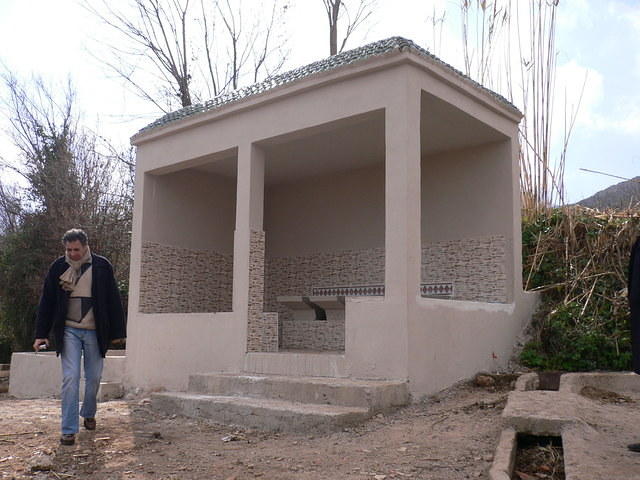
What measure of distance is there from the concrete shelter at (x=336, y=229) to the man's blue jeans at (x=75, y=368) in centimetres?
228

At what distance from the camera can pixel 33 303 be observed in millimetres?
15734

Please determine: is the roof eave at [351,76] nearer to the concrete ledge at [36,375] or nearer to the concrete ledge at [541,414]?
the concrete ledge at [541,414]

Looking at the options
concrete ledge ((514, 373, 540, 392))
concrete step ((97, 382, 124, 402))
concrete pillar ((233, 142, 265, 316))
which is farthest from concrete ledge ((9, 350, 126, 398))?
concrete ledge ((514, 373, 540, 392))

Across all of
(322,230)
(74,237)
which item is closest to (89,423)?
(74,237)

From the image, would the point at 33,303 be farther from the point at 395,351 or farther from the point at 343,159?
the point at 395,351

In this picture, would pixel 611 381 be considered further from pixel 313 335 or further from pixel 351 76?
pixel 351 76

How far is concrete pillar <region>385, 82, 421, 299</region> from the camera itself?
6.23 metres

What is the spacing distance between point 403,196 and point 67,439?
361 cm

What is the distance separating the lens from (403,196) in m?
6.37

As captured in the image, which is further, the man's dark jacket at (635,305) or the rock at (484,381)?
→ the rock at (484,381)

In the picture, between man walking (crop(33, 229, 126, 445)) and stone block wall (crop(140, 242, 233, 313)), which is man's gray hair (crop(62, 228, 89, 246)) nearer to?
man walking (crop(33, 229, 126, 445))

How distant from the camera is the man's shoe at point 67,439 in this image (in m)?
4.82

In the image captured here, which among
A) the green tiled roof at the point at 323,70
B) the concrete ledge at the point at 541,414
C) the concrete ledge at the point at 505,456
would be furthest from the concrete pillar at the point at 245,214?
the concrete ledge at the point at 505,456

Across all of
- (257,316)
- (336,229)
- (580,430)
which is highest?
(336,229)
